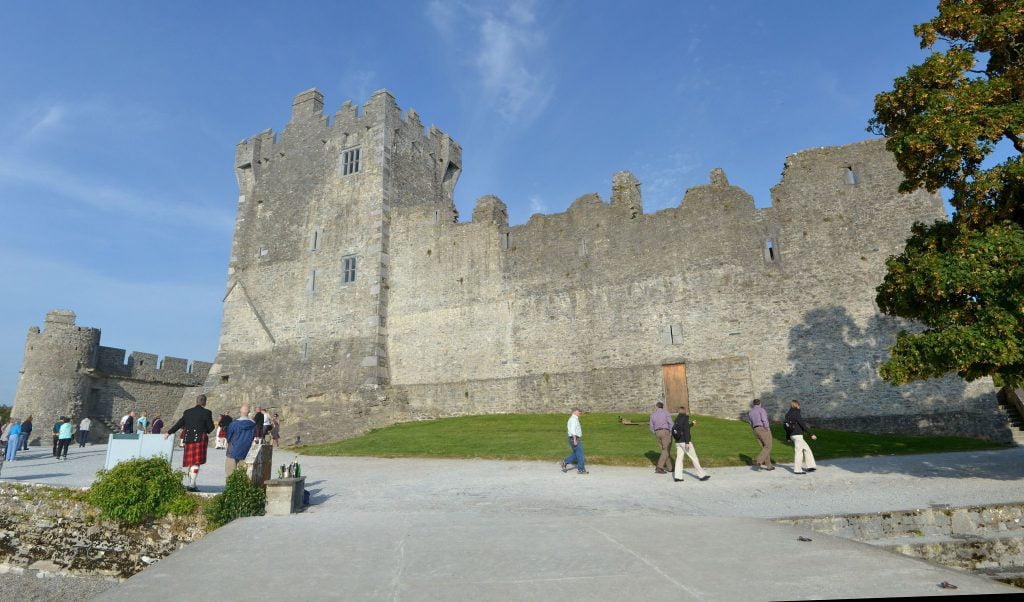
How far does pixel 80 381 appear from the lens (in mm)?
33312

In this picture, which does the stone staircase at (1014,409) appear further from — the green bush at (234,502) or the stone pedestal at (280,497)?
the green bush at (234,502)

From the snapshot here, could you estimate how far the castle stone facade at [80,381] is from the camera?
31.9 m

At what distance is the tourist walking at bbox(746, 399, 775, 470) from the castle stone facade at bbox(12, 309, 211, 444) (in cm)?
3387

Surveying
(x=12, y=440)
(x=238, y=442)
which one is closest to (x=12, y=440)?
(x=12, y=440)

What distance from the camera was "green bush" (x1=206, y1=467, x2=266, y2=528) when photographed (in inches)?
355

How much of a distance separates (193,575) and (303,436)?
18.5 meters

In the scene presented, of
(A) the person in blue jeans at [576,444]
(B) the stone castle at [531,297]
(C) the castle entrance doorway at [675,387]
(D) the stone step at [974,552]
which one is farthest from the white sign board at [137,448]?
(C) the castle entrance doorway at [675,387]

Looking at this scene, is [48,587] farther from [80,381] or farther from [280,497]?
[80,381]

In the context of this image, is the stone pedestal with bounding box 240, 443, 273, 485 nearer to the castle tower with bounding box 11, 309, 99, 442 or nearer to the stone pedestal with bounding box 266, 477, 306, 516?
the stone pedestal with bounding box 266, 477, 306, 516

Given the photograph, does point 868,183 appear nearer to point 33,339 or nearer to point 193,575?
point 193,575

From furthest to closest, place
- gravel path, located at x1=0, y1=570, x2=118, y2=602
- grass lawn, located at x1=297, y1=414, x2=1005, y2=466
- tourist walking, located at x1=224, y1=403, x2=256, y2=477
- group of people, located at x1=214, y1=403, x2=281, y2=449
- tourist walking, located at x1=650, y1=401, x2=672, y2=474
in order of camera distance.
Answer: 1. group of people, located at x1=214, y1=403, x2=281, y2=449
2. grass lawn, located at x1=297, y1=414, x2=1005, y2=466
3. tourist walking, located at x1=650, y1=401, x2=672, y2=474
4. tourist walking, located at x1=224, y1=403, x2=256, y2=477
5. gravel path, located at x1=0, y1=570, x2=118, y2=602

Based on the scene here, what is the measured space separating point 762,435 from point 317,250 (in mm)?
24609

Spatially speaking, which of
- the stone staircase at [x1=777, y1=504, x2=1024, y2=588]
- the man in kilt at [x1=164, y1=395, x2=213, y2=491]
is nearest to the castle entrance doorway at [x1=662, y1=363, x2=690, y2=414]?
the stone staircase at [x1=777, y1=504, x2=1024, y2=588]

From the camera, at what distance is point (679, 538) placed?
687cm
